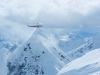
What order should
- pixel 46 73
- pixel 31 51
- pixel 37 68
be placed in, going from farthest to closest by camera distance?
pixel 31 51 < pixel 37 68 < pixel 46 73

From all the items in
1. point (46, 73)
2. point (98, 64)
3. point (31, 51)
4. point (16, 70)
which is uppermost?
point (31, 51)

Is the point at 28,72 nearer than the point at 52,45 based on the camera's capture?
Yes

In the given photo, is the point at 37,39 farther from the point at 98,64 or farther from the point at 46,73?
the point at 98,64

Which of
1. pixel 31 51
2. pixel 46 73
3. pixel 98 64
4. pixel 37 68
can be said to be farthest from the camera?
pixel 31 51

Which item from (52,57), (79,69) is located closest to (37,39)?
(52,57)

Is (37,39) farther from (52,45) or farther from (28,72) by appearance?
(28,72)

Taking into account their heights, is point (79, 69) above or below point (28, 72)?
below
